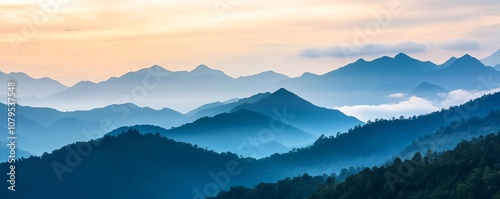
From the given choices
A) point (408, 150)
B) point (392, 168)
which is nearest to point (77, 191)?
point (408, 150)

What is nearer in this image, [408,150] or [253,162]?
[408,150]

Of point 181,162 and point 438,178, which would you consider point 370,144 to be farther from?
point 438,178

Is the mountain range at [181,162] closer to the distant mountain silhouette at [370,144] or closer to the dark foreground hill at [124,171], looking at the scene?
the distant mountain silhouette at [370,144]

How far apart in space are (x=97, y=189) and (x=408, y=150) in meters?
62.2

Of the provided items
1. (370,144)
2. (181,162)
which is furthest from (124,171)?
(370,144)

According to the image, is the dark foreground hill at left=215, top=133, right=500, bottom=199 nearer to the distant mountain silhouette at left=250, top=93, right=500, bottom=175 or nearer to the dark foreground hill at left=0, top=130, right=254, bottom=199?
the dark foreground hill at left=0, top=130, right=254, bottom=199

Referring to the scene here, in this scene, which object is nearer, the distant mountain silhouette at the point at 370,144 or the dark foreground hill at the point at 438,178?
the dark foreground hill at the point at 438,178

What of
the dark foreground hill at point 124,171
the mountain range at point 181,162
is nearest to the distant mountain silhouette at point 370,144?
the mountain range at point 181,162

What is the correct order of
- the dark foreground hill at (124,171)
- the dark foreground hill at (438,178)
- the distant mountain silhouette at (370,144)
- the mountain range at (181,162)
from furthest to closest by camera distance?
the distant mountain silhouette at (370,144), the mountain range at (181,162), the dark foreground hill at (124,171), the dark foreground hill at (438,178)

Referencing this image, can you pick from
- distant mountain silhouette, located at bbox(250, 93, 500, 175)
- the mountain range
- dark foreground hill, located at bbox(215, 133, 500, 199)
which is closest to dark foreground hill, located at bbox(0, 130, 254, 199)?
the mountain range

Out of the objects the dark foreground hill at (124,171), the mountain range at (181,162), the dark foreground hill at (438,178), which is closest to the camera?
the dark foreground hill at (438,178)

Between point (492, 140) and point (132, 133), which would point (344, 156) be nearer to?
point (132, 133)

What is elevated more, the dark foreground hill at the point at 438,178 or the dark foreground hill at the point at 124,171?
the dark foreground hill at the point at 124,171

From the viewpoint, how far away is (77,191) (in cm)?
15088
